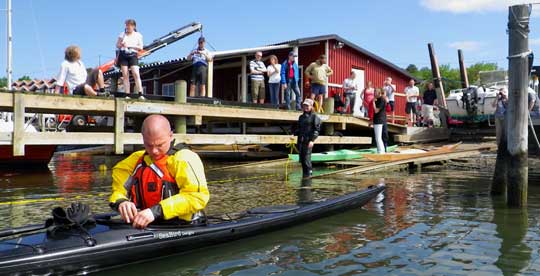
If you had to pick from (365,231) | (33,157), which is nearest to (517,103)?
(365,231)

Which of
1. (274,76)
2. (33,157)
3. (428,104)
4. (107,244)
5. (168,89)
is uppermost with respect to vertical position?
(168,89)

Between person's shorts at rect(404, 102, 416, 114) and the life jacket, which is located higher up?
person's shorts at rect(404, 102, 416, 114)

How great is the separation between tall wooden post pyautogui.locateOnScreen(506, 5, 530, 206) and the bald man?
512cm

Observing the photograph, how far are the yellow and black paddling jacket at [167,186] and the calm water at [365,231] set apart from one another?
607mm

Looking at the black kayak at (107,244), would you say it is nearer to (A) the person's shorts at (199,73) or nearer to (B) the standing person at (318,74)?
(A) the person's shorts at (199,73)

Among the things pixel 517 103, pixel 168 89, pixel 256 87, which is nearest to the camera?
pixel 517 103

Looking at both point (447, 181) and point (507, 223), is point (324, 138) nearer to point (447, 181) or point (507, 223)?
point (447, 181)

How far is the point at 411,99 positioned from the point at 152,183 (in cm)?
1504

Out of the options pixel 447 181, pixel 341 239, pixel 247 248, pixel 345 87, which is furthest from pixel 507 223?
pixel 345 87

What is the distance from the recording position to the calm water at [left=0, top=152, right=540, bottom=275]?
4594mm

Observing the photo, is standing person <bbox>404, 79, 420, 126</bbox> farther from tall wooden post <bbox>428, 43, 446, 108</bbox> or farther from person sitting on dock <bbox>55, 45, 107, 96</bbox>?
person sitting on dock <bbox>55, 45, 107, 96</bbox>

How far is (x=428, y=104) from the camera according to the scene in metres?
18.9

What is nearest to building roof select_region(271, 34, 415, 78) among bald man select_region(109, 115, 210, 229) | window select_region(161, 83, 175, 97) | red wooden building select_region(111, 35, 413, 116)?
red wooden building select_region(111, 35, 413, 116)

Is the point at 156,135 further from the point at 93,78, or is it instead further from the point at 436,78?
the point at 436,78
